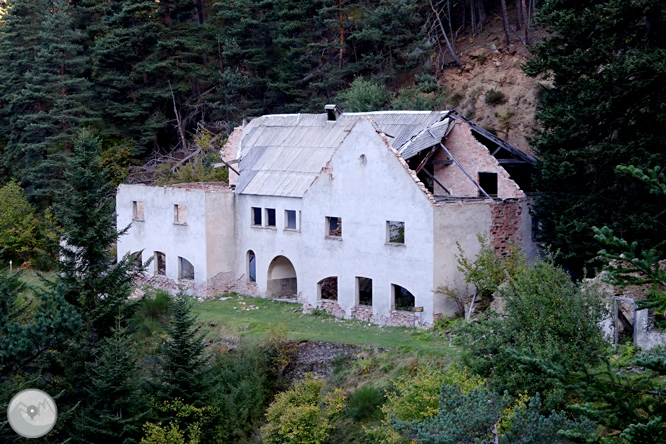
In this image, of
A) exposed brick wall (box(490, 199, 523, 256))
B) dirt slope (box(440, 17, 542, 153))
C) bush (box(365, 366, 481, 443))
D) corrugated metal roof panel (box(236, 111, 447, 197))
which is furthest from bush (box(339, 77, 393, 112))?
bush (box(365, 366, 481, 443))

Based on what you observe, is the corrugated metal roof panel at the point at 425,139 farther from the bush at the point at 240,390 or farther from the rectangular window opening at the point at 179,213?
the rectangular window opening at the point at 179,213

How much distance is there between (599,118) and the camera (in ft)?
87.4

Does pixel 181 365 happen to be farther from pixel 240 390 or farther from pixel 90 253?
pixel 90 253

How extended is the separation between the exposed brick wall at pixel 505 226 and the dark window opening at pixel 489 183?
2274mm

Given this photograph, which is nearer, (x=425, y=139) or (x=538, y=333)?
(x=538, y=333)

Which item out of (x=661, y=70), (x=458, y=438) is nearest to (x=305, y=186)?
(x=661, y=70)

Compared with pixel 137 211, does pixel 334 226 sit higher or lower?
lower

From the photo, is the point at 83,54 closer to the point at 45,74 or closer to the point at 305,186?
the point at 45,74

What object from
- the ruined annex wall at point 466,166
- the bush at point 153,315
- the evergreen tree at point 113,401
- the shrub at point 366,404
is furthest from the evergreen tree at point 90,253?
the ruined annex wall at point 466,166

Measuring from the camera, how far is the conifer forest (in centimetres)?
1510

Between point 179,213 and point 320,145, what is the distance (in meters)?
7.96

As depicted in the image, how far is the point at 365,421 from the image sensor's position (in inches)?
918

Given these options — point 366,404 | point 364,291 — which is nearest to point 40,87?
point 364,291
